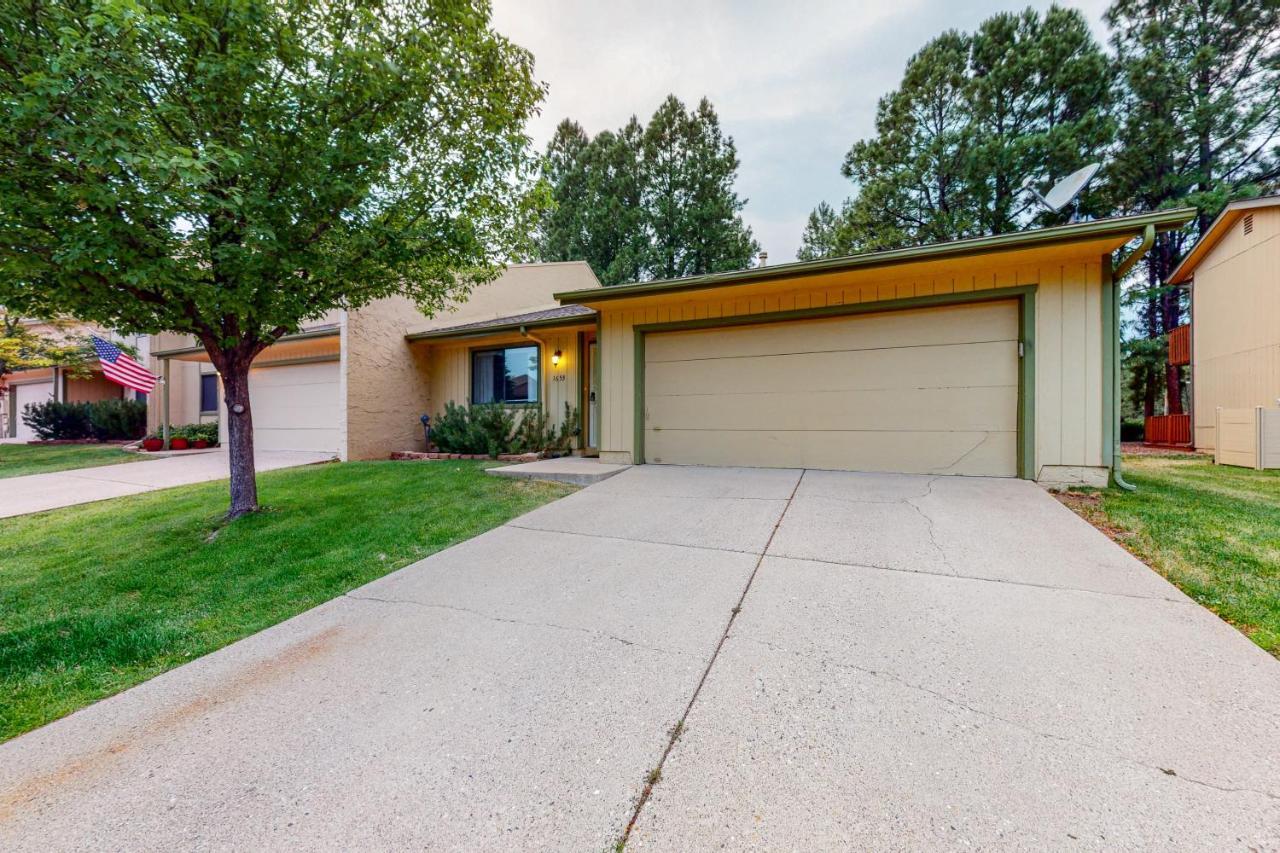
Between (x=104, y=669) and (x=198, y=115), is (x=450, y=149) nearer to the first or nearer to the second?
(x=198, y=115)

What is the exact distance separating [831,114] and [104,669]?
1940 centimetres

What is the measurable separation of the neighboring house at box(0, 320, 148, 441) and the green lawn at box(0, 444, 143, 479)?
275cm

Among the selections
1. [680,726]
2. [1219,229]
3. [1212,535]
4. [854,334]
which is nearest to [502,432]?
[854,334]

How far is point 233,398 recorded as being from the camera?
4.94m

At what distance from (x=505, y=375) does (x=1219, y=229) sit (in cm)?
1472

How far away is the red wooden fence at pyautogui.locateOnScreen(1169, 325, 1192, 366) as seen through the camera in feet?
37.8

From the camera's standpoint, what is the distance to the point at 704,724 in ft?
5.69

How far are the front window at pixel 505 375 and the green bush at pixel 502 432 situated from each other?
0.47 metres

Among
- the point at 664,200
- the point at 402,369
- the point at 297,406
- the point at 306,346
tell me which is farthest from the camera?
the point at 664,200

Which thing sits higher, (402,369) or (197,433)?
(402,369)

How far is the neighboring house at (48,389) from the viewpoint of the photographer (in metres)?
14.6

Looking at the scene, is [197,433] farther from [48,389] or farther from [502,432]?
[48,389]

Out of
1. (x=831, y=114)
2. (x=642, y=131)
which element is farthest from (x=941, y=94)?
(x=642, y=131)

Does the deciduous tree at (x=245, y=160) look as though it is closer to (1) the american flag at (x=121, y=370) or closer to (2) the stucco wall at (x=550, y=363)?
(2) the stucco wall at (x=550, y=363)
